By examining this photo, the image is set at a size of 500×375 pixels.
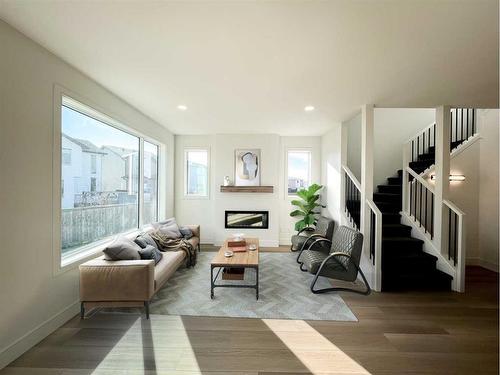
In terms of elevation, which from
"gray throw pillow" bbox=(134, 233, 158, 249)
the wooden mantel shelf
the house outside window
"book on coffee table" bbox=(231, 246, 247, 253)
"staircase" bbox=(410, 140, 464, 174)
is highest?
"staircase" bbox=(410, 140, 464, 174)

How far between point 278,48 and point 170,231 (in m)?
3.53

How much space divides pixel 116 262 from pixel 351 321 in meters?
2.70

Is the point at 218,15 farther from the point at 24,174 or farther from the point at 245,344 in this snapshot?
the point at 245,344

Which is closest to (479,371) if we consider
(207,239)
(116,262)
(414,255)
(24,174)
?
(414,255)

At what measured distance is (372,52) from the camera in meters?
2.13

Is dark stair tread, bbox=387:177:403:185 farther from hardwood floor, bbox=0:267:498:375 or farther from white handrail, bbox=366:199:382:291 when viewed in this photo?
hardwood floor, bbox=0:267:498:375

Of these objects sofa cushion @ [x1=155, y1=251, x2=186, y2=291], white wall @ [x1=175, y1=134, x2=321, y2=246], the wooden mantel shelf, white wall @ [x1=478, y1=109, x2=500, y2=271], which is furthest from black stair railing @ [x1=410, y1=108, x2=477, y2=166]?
sofa cushion @ [x1=155, y1=251, x2=186, y2=291]

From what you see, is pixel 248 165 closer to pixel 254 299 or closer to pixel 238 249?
pixel 238 249

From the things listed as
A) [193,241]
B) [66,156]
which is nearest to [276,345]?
[193,241]

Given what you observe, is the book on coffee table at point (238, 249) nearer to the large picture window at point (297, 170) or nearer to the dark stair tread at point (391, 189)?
the large picture window at point (297, 170)

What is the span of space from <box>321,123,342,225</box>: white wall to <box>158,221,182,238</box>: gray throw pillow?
129 inches

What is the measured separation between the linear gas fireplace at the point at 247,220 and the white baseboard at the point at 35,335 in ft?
11.3

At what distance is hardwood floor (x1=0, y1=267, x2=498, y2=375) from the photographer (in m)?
1.87

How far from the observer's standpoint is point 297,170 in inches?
236
